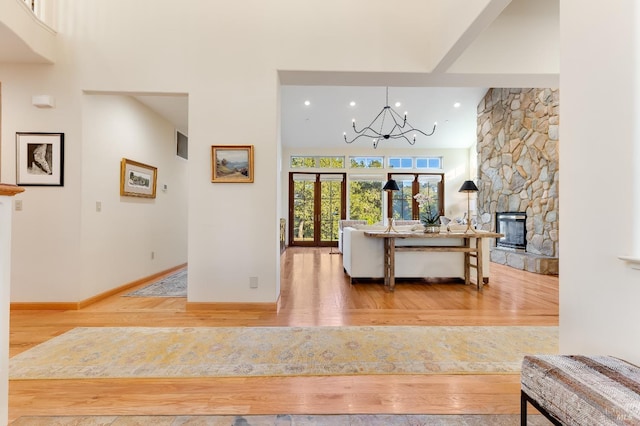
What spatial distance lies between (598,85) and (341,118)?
23.2ft

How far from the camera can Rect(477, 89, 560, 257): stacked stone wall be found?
5688 millimetres

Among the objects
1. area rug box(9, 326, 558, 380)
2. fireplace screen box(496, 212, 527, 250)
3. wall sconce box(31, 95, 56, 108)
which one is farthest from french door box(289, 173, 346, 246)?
area rug box(9, 326, 558, 380)

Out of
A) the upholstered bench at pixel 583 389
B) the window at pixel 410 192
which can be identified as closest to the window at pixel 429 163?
the window at pixel 410 192

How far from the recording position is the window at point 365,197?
9828 millimetres

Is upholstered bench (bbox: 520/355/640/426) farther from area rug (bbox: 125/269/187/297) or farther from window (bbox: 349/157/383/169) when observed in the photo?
window (bbox: 349/157/383/169)

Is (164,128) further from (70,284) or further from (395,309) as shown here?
(395,309)

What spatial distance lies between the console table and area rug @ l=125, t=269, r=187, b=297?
262cm

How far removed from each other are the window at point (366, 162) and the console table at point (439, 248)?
5.63m

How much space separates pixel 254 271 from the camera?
333 cm

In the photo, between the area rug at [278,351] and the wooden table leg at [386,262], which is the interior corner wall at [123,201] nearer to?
the area rug at [278,351]

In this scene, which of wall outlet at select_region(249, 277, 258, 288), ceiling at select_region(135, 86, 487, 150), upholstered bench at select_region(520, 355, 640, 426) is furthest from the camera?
ceiling at select_region(135, 86, 487, 150)

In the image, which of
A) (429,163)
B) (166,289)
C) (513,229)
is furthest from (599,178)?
(429,163)

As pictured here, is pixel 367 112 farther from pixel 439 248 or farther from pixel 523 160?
pixel 439 248

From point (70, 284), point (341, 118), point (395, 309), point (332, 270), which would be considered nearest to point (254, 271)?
point (395, 309)
